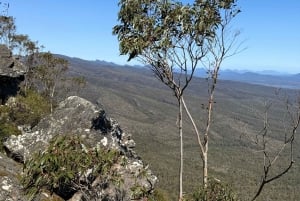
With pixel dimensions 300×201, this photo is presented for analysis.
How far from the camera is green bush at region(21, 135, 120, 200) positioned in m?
12.4

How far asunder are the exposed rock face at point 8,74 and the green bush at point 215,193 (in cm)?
2493

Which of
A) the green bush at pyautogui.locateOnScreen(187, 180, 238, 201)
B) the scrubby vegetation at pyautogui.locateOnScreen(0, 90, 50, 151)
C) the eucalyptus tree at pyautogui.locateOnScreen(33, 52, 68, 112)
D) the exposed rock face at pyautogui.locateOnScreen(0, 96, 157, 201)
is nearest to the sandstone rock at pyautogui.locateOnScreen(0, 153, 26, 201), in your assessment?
the exposed rock face at pyautogui.locateOnScreen(0, 96, 157, 201)

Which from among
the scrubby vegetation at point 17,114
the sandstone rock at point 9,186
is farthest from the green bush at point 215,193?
the scrubby vegetation at point 17,114

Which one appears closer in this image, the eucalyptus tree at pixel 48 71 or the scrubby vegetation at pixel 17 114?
the scrubby vegetation at pixel 17 114

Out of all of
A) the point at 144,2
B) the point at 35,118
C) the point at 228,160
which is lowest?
the point at 228,160

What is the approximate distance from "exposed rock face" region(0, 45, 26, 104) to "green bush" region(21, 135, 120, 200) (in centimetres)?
2397

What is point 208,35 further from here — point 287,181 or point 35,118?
point 287,181

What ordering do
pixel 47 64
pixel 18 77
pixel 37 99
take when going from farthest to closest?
pixel 47 64
pixel 37 99
pixel 18 77

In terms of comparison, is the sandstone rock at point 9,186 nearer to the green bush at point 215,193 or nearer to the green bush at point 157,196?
the green bush at point 157,196

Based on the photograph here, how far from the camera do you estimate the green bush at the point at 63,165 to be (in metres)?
12.4

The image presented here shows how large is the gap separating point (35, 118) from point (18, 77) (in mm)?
3878

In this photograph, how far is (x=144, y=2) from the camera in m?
20.7

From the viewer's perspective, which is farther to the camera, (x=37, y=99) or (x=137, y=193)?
(x=37, y=99)

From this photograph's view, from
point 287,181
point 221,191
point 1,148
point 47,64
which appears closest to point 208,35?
point 221,191
